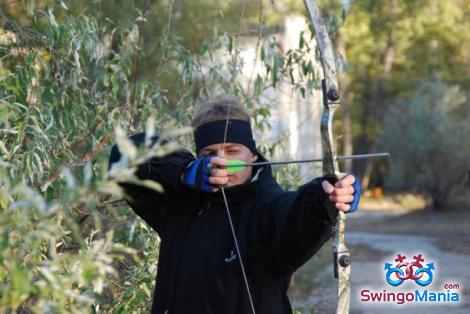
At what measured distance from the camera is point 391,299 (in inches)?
332

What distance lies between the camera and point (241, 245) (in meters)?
2.87

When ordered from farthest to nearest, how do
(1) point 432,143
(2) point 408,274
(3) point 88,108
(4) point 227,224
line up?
1. (1) point 432,143
2. (2) point 408,274
3. (3) point 88,108
4. (4) point 227,224

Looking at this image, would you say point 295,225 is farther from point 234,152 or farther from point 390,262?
point 390,262

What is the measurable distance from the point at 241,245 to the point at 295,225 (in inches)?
10.0

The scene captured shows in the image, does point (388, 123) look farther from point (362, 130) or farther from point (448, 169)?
point (362, 130)

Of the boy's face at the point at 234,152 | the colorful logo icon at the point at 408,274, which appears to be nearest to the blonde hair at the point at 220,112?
the boy's face at the point at 234,152

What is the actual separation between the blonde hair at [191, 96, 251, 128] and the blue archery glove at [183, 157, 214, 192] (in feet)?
0.78

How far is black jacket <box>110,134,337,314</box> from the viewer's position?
2705 mm

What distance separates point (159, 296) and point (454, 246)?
1163 centimetres

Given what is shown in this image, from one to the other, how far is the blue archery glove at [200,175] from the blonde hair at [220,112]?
0.24 meters

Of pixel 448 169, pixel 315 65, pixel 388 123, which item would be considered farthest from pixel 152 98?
pixel 388 123

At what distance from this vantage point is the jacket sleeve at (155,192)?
10.4ft

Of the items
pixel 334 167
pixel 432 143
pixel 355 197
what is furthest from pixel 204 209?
pixel 432 143

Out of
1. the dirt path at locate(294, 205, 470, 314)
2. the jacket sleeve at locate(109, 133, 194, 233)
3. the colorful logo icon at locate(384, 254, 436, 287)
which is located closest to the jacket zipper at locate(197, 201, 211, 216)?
the jacket sleeve at locate(109, 133, 194, 233)
